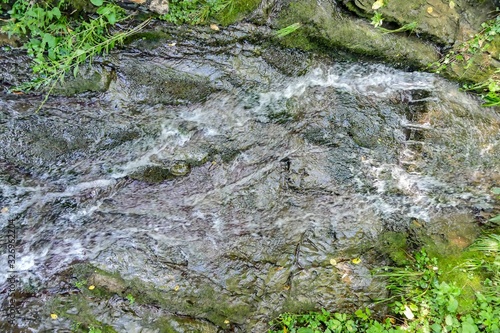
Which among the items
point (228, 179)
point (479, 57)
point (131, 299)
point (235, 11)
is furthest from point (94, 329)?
point (479, 57)

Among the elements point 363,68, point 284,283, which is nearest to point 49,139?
point 284,283

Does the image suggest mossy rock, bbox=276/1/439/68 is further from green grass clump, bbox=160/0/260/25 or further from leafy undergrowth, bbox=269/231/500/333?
leafy undergrowth, bbox=269/231/500/333

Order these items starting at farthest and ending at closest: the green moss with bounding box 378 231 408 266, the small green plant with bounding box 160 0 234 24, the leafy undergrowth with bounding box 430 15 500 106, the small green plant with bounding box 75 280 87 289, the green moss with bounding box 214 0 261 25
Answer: the green moss with bounding box 378 231 408 266, the leafy undergrowth with bounding box 430 15 500 106, the small green plant with bounding box 75 280 87 289, the green moss with bounding box 214 0 261 25, the small green plant with bounding box 160 0 234 24

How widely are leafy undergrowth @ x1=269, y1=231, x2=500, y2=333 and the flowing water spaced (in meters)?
0.20

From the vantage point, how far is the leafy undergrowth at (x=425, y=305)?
400 centimetres

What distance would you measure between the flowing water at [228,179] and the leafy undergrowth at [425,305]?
0.20m

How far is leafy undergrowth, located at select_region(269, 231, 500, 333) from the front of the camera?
4004mm

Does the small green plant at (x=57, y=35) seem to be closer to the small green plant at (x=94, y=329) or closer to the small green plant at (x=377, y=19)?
the small green plant at (x=94, y=329)

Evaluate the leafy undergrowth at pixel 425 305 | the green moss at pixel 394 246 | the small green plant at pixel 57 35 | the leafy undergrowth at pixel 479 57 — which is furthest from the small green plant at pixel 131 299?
the leafy undergrowth at pixel 479 57

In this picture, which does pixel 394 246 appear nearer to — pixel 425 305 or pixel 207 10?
Answer: pixel 425 305

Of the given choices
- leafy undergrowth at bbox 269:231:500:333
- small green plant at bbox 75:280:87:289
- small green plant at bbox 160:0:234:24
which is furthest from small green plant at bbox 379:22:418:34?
small green plant at bbox 75:280:87:289

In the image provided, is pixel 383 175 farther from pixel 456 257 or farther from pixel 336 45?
pixel 336 45

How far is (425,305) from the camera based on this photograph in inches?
161

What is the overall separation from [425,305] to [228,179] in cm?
266
